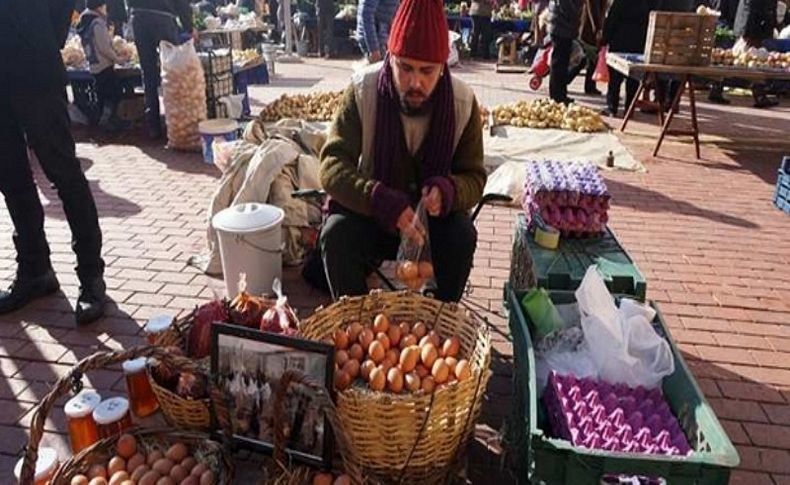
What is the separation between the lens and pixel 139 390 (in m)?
2.17

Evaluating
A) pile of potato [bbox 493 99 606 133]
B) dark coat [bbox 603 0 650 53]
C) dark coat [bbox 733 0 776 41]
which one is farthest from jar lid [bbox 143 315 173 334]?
dark coat [bbox 733 0 776 41]

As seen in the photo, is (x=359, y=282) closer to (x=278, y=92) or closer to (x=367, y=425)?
(x=367, y=425)

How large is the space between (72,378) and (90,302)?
150 centimetres

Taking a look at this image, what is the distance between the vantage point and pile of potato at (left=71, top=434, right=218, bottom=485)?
168 cm

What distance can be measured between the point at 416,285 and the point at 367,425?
2.66ft

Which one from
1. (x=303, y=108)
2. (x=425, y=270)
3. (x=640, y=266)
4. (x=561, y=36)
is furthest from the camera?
(x=561, y=36)

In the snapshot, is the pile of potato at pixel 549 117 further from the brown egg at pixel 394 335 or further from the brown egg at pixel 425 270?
the brown egg at pixel 394 335

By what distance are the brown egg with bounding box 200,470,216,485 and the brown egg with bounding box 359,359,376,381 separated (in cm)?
54

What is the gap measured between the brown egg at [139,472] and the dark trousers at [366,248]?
1031 millimetres

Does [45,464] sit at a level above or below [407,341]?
below

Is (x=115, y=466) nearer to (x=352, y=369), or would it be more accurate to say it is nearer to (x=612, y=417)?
(x=352, y=369)

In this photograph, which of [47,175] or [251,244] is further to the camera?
[251,244]

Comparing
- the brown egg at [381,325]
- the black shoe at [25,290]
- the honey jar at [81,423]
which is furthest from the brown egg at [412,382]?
the black shoe at [25,290]

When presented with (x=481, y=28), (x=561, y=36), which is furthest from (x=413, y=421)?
(x=481, y=28)
